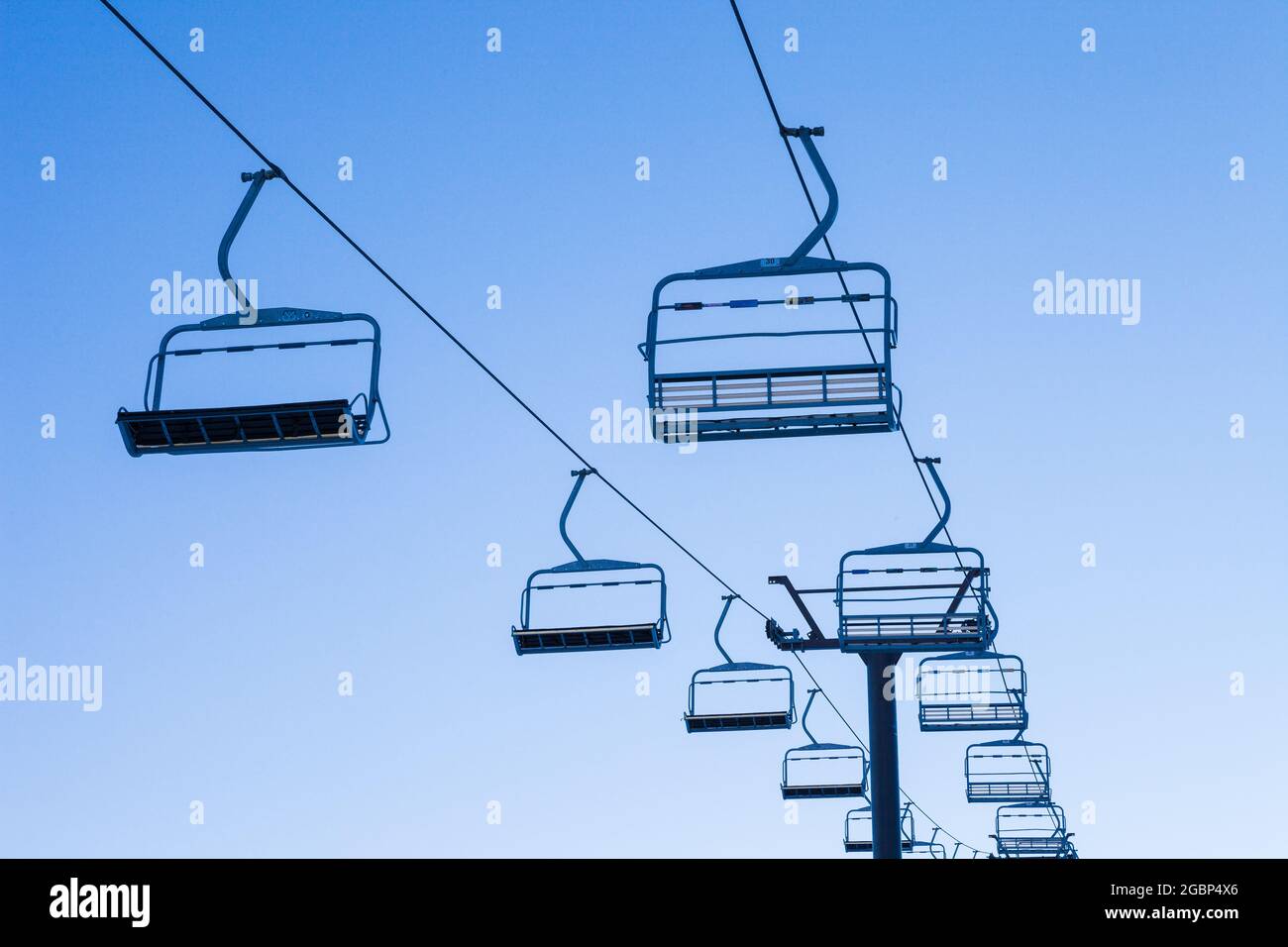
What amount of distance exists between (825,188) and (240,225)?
10.6 feet

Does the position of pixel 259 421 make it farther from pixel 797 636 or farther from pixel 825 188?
pixel 797 636

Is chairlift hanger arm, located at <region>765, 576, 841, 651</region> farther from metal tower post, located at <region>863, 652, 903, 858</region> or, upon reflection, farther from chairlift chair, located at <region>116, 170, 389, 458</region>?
chairlift chair, located at <region>116, 170, 389, 458</region>

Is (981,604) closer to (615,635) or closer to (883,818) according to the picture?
(615,635)

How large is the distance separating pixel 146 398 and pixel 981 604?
7.36 m

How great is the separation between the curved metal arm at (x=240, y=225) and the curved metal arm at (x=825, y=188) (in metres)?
2.80

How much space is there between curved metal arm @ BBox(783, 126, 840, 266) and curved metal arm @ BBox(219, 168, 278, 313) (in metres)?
2.80

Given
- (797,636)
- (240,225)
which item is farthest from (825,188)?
(797,636)

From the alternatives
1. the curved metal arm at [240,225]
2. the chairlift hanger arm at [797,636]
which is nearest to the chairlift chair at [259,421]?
the curved metal arm at [240,225]

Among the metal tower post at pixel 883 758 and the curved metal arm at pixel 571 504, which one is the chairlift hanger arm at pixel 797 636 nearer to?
the metal tower post at pixel 883 758

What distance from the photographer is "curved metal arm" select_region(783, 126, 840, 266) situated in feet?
27.9

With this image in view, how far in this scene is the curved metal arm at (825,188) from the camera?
27.9 feet
